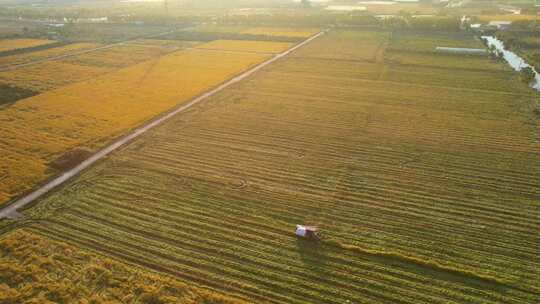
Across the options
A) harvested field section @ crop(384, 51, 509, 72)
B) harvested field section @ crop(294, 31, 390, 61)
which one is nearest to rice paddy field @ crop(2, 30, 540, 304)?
harvested field section @ crop(384, 51, 509, 72)

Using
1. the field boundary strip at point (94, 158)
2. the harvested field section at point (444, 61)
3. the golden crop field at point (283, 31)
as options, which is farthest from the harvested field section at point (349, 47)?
the field boundary strip at point (94, 158)

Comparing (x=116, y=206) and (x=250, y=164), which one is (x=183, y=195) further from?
(x=250, y=164)

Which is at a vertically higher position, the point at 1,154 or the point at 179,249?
the point at 1,154

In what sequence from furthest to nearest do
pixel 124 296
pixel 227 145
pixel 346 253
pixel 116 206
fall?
pixel 227 145
pixel 116 206
pixel 346 253
pixel 124 296

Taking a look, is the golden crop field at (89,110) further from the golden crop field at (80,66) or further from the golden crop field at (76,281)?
the golden crop field at (76,281)

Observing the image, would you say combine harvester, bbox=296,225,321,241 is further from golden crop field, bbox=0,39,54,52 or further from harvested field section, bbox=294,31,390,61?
golden crop field, bbox=0,39,54,52

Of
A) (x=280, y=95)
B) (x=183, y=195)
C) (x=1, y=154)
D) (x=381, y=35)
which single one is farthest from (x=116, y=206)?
(x=381, y=35)
